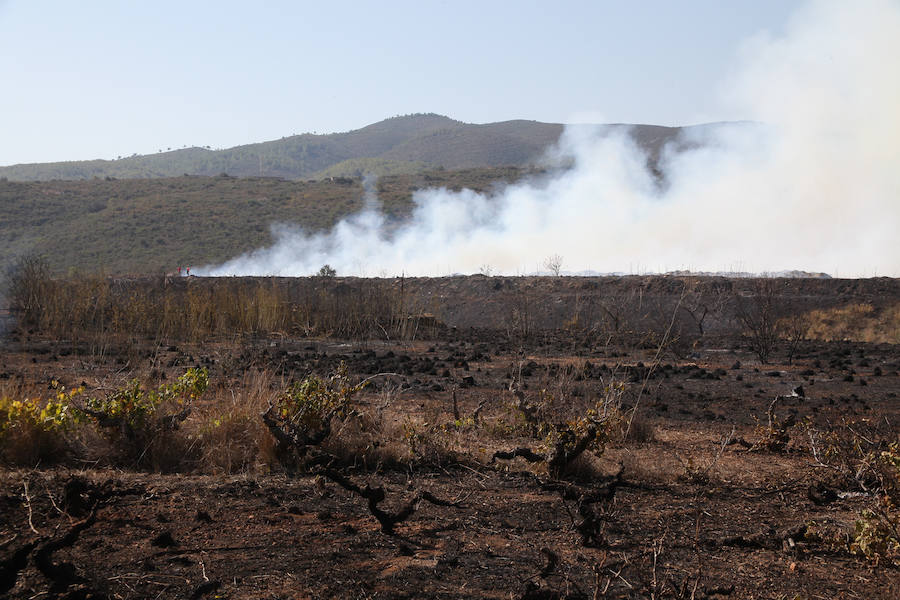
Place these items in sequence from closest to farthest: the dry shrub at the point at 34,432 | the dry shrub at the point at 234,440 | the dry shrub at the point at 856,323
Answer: the dry shrub at the point at 34,432
the dry shrub at the point at 234,440
the dry shrub at the point at 856,323

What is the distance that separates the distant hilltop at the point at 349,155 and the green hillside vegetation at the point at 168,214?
1174 inches

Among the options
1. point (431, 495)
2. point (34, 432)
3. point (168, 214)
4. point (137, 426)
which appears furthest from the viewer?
point (168, 214)

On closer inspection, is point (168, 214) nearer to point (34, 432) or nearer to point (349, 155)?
point (34, 432)

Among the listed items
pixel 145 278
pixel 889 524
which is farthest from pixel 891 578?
pixel 145 278

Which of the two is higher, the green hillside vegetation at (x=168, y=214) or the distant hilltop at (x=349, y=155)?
the distant hilltop at (x=349, y=155)

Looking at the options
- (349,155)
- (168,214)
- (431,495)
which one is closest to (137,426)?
(431,495)

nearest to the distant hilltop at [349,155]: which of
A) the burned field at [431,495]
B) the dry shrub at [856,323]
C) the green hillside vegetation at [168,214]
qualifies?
the green hillside vegetation at [168,214]

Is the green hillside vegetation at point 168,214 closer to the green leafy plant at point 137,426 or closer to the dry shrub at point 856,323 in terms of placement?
the dry shrub at point 856,323

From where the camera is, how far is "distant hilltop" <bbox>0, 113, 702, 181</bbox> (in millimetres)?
99625

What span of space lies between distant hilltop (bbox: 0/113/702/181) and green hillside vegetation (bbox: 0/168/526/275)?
29.8 meters

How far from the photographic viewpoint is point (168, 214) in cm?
5294

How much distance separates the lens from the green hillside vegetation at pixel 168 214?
4519cm

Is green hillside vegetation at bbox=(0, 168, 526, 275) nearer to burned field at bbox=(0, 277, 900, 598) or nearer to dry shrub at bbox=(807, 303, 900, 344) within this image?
dry shrub at bbox=(807, 303, 900, 344)

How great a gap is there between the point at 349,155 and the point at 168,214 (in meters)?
74.9
